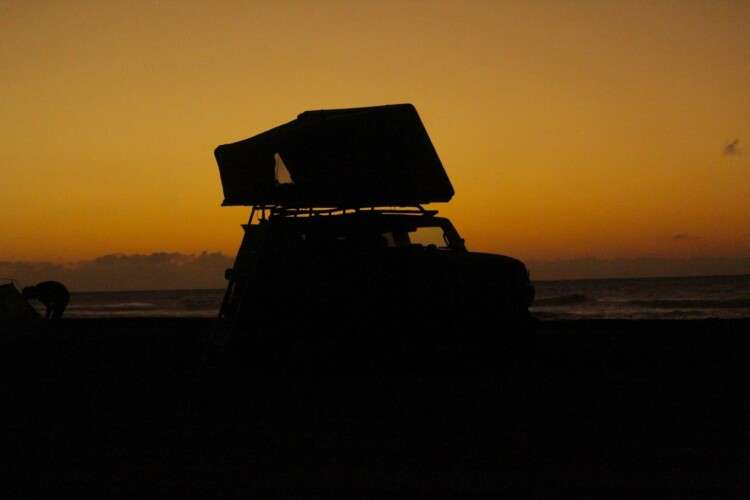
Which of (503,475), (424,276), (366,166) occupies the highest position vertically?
(366,166)

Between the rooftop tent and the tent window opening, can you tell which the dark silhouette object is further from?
the rooftop tent

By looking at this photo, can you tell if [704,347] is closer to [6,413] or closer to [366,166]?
[366,166]

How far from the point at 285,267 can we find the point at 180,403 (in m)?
3.55

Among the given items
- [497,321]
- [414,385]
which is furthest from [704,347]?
[414,385]

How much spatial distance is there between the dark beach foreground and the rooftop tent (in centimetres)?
209

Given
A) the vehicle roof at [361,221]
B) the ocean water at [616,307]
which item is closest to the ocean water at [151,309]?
the ocean water at [616,307]

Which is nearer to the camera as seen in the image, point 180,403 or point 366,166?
Result: point 180,403

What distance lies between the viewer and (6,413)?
1068cm

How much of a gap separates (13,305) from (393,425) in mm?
19135

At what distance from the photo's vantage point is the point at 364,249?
46.5 feet

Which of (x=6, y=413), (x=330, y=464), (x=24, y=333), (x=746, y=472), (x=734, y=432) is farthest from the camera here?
(x=24, y=333)

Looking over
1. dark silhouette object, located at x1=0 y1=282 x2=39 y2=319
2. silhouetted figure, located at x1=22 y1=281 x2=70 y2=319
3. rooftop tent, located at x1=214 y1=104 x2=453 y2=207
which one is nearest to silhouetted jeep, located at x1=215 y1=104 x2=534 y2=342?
rooftop tent, located at x1=214 y1=104 x2=453 y2=207

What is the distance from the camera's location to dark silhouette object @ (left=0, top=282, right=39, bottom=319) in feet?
83.7

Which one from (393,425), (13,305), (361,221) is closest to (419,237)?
(361,221)
